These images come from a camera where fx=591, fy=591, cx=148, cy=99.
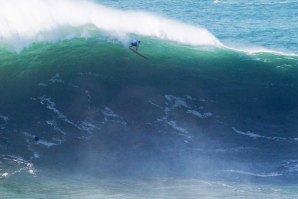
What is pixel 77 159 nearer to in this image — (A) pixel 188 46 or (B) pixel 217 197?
(B) pixel 217 197

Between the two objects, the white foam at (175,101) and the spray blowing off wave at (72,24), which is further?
the spray blowing off wave at (72,24)

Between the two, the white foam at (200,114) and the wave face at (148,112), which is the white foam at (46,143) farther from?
the white foam at (200,114)

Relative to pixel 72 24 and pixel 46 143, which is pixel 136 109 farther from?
pixel 72 24

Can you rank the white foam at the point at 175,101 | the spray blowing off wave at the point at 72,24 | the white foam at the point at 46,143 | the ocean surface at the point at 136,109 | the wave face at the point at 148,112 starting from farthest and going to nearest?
the spray blowing off wave at the point at 72,24
the white foam at the point at 175,101
the white foam at the point at 46,143
the wave face at the point at 148,112
the ocean surface at the point at 136,109

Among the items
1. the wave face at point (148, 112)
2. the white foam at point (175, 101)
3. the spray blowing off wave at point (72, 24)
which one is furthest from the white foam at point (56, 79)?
the white foam at point (175, 101)

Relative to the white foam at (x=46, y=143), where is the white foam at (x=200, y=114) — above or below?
above

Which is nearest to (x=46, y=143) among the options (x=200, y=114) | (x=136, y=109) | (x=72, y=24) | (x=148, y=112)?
(x=136, y=109)

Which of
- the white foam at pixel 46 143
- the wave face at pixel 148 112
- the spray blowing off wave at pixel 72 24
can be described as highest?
the spray blowing off wave at pixel 72 24
